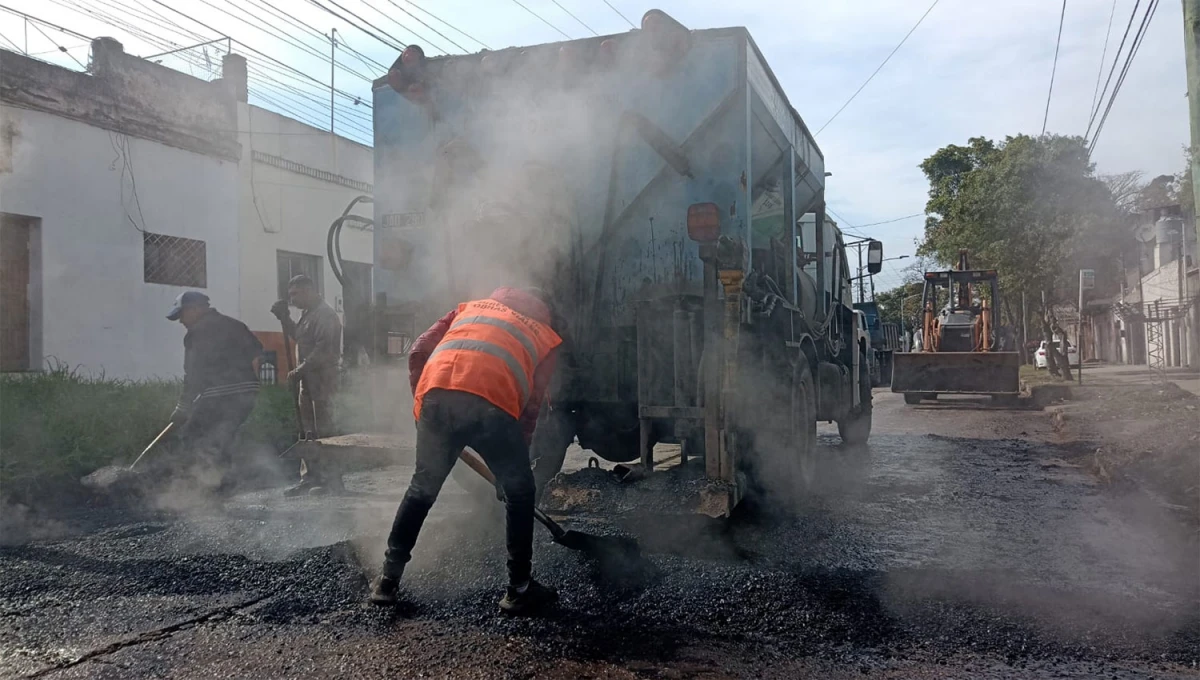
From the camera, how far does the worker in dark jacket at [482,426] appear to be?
326 cm

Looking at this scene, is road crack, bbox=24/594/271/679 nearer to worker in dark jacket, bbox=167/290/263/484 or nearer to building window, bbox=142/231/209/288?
worker in dark jacket, bbox=167/290/263/484

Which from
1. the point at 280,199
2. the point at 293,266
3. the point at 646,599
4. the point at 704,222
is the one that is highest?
the point at 280,199

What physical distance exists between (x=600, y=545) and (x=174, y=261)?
11086mm

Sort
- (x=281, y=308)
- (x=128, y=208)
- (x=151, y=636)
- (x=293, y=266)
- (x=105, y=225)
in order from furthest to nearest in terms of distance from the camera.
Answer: (x=293, y=266) → (x=128, y=208) → (x=105, y=225) → (x=281, y=308) → (x=151, y=636)

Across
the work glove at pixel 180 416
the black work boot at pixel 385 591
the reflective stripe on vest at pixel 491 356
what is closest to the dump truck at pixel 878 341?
the work glove at pixel 180 416

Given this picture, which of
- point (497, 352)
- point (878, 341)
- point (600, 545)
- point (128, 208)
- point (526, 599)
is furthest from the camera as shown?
point (878, 341)

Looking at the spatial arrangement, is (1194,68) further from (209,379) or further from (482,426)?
(209,379)

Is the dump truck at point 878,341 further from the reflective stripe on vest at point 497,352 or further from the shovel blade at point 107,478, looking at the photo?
the reflective stripe on vest at point 497,352

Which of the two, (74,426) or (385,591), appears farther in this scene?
(74,426)

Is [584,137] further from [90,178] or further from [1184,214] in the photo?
[1184,214]

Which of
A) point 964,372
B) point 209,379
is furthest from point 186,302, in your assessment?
point 964,372

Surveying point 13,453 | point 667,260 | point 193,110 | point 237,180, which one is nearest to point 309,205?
point 237,180

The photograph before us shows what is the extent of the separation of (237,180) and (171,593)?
38.0ft

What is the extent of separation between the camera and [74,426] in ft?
23.1
